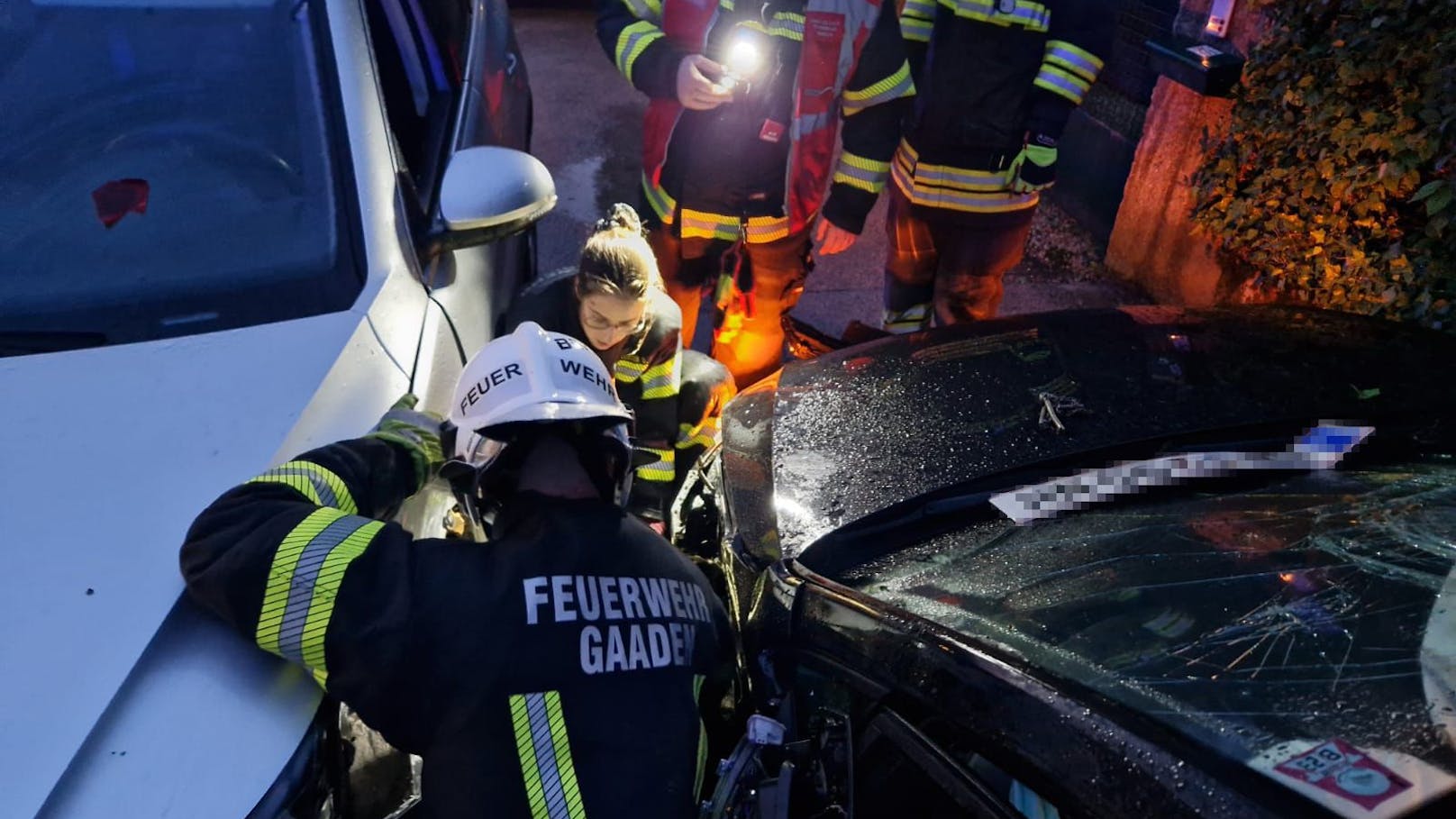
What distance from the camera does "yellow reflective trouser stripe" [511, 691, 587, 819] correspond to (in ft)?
4.50

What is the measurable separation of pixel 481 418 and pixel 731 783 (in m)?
0.67

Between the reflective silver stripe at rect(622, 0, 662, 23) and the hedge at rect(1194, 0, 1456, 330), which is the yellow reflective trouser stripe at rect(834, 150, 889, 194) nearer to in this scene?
the reflective silver stripe at rect(622, 0, 662, 23)

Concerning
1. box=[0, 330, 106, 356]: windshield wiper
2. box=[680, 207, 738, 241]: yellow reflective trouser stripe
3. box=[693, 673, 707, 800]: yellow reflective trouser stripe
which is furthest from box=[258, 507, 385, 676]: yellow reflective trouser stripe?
box=[680, 207, 738, 241]: yellow reflective trouser stripe

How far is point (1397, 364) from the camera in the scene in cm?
222

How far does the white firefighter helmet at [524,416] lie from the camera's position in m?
1.60

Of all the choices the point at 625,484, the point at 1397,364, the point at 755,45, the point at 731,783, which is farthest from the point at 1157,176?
the point at 731,783

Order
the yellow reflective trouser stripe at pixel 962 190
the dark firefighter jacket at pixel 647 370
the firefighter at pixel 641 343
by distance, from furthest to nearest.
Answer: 1. the yellow reflective trouser stripe at pixel 962 190
2. the dark firefighter jacket at pixel 647 370
3. the firefighter at pixel 641 343

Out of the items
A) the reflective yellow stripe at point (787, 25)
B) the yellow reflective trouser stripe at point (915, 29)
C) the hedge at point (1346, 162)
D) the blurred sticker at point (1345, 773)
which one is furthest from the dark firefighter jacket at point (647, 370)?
the hedge at point (1346, 162)

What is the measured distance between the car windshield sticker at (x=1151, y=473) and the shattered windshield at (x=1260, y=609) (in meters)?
0.04

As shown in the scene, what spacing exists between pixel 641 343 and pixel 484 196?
Answer: 703 mm

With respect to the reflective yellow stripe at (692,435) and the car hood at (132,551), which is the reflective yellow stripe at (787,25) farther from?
the car hood at (132,551)

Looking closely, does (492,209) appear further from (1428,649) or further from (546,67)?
(546,67)

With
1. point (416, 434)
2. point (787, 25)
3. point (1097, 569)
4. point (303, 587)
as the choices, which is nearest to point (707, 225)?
point (787, 25)

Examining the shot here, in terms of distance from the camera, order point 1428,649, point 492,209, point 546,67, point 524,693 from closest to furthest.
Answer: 1. point 1428,649
2. point 524,693
3. point 492,209
4. point 546,67
